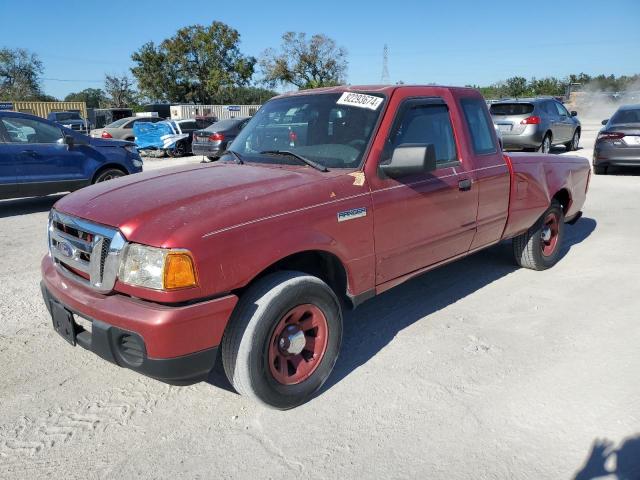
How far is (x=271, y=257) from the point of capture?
277 cm

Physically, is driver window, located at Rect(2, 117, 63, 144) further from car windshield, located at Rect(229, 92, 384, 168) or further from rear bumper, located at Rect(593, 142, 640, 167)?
rear bumper, located at Rect(593, 142, 640, 167)

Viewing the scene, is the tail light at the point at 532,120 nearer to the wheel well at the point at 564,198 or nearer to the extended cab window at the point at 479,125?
the wheel well at the point at 564,198

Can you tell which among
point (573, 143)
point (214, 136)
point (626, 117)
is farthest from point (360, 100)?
point (573, 143)

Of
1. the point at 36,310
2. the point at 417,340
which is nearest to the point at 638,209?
the point at 417,340

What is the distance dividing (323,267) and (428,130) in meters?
1.40

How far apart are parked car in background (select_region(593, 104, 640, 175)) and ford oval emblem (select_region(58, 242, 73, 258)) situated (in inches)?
466

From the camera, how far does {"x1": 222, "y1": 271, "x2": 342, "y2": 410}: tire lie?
8.93 feet

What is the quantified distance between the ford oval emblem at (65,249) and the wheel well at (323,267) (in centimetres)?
119

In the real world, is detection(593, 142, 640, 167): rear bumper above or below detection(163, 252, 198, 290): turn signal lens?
above

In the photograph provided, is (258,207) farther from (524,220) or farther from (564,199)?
(564,199)

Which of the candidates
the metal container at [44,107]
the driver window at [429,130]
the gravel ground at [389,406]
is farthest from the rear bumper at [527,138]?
the metal container at [44,107]

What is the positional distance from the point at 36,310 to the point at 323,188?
9.48 feet

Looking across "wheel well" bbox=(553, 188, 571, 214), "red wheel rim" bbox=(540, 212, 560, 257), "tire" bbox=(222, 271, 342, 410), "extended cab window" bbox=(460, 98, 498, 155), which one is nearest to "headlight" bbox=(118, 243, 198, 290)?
"tire" bbox=(222, 271, 342, 410)

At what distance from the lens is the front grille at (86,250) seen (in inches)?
103
